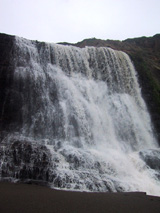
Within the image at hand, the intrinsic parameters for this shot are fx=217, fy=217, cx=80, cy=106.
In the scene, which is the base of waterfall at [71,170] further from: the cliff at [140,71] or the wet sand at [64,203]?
the cliff at [140,71]

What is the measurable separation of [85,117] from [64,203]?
911 cm

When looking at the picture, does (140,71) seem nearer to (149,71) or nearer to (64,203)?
(149,71)

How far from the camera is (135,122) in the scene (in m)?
16.4

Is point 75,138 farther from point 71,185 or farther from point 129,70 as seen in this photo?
point 129,70

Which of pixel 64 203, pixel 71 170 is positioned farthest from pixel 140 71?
pixel 64 203

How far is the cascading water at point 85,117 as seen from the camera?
31.4 ft

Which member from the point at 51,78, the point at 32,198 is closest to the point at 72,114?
the point at 51,78

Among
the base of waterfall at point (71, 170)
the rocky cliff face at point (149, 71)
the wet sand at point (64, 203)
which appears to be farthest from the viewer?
the rocky cliff face at point (149, 71)

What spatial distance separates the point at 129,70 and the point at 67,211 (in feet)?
56.0

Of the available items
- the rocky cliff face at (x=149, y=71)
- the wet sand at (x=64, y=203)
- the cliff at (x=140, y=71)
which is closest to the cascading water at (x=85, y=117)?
the cliff at (x=140, y=71)

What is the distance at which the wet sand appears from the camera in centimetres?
500

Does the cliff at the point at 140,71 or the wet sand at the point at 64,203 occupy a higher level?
the cliff at the point at 140,71

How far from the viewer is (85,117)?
1453 centimetres

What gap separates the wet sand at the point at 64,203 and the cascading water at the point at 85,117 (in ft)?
5.71
